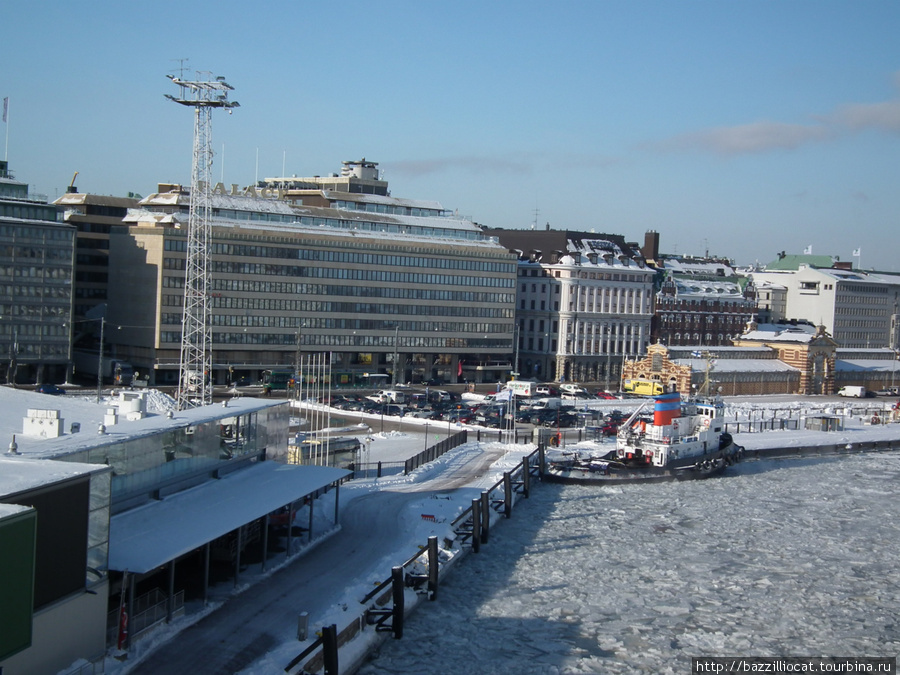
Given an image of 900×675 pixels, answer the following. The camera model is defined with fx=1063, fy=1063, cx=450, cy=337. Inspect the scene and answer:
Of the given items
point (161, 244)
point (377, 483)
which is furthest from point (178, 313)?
point (377, 483)

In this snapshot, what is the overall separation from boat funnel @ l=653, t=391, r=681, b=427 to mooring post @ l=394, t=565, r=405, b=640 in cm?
3748

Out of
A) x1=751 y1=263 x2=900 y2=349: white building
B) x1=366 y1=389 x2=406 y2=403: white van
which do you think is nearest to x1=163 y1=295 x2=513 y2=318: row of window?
x1=366 y1=389 x2=406 y2=403: white van

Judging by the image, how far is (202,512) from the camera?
111 feet

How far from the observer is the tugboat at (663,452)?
63844 mm

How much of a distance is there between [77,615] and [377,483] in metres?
29.1

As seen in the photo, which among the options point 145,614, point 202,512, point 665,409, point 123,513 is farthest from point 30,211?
point 145,614

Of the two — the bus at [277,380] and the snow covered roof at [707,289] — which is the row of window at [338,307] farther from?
the snow covered roof at [707,289]

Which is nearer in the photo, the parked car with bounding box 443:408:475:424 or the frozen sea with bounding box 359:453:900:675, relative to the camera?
the frozen sea with bounding box 359:453:900:675

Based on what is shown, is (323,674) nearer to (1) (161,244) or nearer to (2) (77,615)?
(2) (77,615)

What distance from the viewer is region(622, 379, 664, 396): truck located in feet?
372

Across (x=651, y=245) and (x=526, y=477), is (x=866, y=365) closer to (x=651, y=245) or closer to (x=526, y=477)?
(x=651, y=245)

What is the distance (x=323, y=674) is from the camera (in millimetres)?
28297

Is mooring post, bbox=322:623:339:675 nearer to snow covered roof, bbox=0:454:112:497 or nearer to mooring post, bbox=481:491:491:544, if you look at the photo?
snow covered roof, bbox=0:454:112:497

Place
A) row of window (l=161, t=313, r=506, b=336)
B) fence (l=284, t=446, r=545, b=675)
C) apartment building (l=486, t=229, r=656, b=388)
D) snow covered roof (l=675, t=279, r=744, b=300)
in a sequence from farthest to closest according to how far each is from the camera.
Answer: snow covered roof (l=675, t=279, r=744, b=300)
apartment building (l=486, t=229, r=656, b=388)
row of window (l=161, t=313, r=506, b=336)
fence (l=284, t=446, r=545, b=675)
